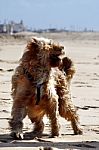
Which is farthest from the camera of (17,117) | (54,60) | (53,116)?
(53,116)

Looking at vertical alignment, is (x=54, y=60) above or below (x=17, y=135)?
above

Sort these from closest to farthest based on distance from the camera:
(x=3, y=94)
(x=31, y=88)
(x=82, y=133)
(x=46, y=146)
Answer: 1. (x=46, y=146)
2. (x=31, y=88)
3. (x=82, y=133)
4. (x=3, y=94)

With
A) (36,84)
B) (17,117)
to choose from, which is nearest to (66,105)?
(36,84)

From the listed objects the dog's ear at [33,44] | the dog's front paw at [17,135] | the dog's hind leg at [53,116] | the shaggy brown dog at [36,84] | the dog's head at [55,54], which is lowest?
the dog's front paw at [17,135]

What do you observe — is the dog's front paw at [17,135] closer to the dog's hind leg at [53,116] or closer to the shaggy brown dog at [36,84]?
the shaggy brown dog at [36,84]

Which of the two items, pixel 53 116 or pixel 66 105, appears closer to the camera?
pixel 53 116

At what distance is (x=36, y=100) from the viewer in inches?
294

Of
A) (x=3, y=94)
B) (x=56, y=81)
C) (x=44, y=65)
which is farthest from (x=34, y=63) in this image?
(x=3, y=94)

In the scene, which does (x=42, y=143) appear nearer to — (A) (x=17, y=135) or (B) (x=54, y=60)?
(A) (x=17, y=135)

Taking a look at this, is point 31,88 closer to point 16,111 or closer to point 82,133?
point 16,111

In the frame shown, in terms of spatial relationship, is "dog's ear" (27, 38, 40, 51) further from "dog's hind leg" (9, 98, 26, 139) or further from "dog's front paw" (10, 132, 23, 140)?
"dog's front paw" (10, 132, 23, 140)

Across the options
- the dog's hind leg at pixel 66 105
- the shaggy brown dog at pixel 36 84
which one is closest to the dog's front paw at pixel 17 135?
the shaggy brown dog at pixel 36 84

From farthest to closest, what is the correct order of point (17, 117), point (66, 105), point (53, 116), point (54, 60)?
point (66, 105)
point (53, 116)
point (17, 117)
point (54, 60)

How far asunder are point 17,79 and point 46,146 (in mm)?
1074
